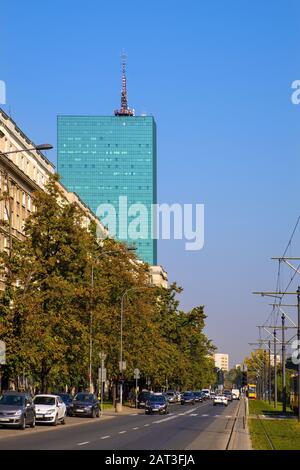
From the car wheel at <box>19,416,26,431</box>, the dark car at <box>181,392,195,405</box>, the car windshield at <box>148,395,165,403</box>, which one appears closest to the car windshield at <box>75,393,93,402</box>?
the car windshield at <box>148,395,165,403</box>

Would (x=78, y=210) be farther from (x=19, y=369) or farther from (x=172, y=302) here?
(x=172, y=302)

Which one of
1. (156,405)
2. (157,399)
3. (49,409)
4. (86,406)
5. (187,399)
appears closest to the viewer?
(49,409)

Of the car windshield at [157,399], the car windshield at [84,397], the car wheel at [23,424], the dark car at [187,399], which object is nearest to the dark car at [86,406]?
the car windshield at [84,397]

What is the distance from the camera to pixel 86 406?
59.3 metres

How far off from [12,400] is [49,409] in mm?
5745

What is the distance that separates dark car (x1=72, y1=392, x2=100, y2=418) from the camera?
59344 millimetres

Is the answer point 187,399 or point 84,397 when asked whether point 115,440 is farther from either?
point 187,399

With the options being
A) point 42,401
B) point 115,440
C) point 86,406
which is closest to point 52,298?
point 86,406

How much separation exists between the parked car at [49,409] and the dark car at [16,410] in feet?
12.0

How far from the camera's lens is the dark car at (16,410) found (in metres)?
40.9

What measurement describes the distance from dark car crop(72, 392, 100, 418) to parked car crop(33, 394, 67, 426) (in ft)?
32.2

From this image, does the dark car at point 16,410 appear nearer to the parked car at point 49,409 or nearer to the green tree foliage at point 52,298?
the parked car at point 49,409
